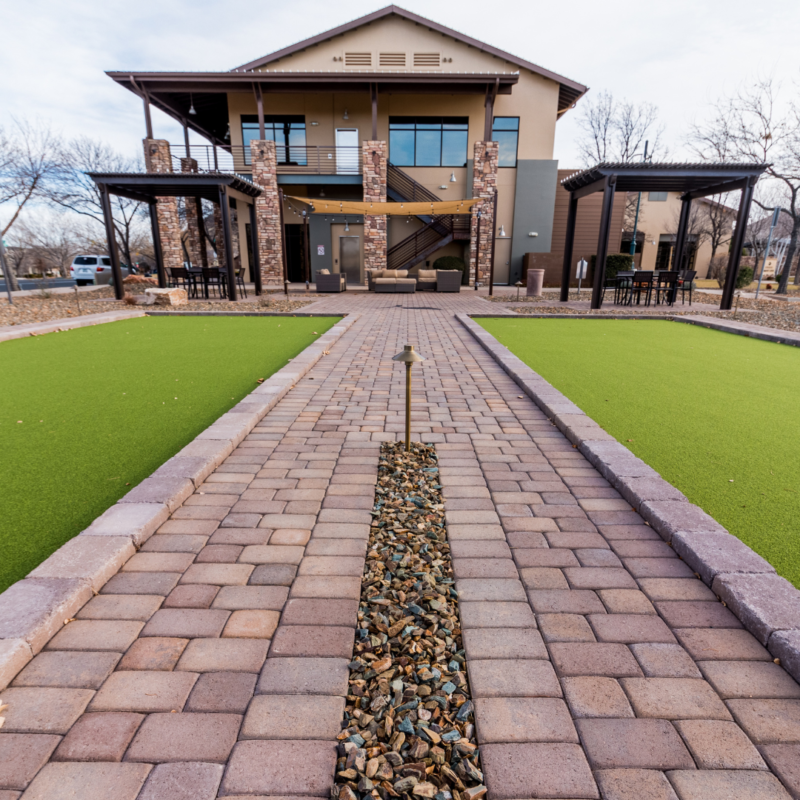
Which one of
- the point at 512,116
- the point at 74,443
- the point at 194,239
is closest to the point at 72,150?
the point at 194,239

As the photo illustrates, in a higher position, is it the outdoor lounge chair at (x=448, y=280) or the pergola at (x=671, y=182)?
the pergola at (x=671, y=182)

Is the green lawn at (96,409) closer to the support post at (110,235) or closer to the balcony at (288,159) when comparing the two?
the support post at (110,235)

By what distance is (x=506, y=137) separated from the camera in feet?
67.8

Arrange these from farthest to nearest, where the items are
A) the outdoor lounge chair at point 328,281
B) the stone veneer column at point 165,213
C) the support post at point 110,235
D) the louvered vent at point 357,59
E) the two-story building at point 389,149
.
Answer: the louvered vent at point 357,59 → the two-story building at point 389,149 → the stone veneer column at point 165,213 → the outdoor lounge chair at point 328,281 → the support post at point 110,235

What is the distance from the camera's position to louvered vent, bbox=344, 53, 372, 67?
20047 mm

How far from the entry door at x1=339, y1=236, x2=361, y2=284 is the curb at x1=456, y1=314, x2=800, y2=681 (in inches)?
750

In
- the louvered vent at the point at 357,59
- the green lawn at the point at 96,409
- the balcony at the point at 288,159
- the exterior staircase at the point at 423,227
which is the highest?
the louvered vent at the point at 357,59

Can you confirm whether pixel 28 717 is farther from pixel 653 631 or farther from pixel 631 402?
pixel 631 402

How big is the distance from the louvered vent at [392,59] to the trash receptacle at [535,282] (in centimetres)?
1138

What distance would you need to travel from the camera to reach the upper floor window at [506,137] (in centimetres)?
2053

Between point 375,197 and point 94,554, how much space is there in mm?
18452

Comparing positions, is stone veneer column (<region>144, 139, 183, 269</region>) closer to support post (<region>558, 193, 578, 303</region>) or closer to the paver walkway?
support post (<region>558, 193, 578, 303</region>)

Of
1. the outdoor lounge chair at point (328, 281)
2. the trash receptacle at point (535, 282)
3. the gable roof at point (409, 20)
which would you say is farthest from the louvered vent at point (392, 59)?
the trash receptacle at point (535, 282)

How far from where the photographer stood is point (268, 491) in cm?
275
